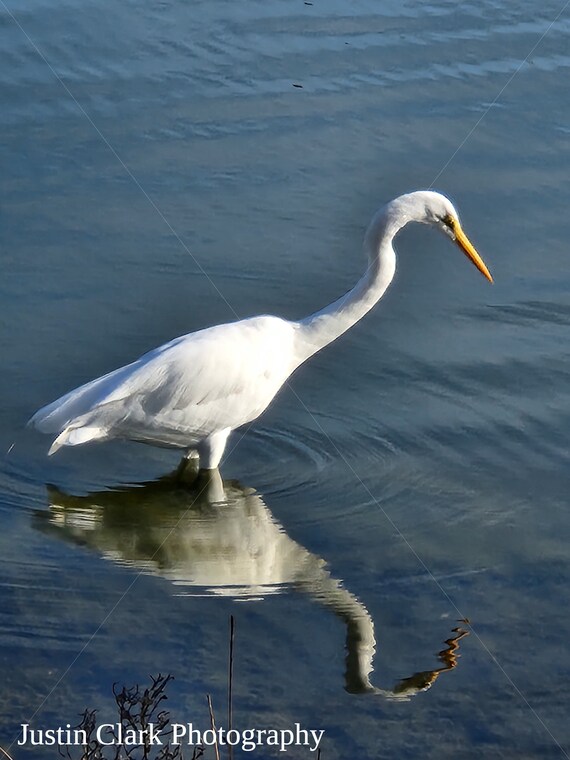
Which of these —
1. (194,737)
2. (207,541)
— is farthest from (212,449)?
(194,737)

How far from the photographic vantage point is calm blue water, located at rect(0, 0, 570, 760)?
15.7 ft

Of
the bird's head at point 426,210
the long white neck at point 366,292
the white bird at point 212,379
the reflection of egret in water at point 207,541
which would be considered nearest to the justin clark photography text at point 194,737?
the reflection of egret in water at point 207,541

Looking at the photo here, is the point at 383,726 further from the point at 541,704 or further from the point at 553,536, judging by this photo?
the point at 553,536

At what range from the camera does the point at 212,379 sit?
603cm

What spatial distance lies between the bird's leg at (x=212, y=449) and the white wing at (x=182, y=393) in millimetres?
31

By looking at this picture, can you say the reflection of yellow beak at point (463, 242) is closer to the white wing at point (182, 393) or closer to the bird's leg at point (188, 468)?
the white wing at point (182, 393)

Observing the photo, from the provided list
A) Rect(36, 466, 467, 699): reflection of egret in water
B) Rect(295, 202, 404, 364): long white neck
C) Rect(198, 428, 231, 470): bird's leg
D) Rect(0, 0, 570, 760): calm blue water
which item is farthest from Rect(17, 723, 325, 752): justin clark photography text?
Rect(295, 202, 404, 364): long white neck

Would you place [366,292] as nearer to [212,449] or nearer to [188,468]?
[212,449]

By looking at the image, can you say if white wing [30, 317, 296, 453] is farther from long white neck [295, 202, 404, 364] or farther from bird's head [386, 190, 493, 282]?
bird's head [386, 190, 493, 282]

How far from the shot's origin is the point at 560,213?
825 cm

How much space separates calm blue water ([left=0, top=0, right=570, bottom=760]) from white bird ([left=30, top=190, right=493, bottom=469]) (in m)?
0.30

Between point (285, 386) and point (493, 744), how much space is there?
2877mm

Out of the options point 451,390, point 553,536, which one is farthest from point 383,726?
point 451,390

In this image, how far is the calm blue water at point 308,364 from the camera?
188 inches
